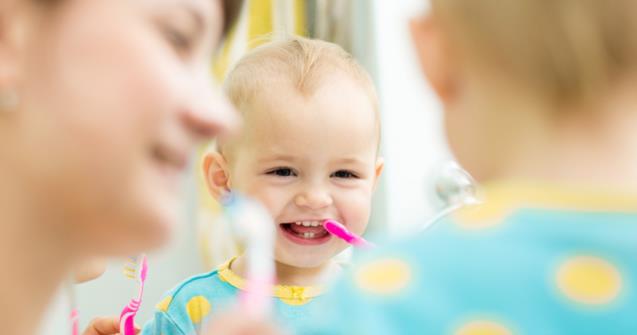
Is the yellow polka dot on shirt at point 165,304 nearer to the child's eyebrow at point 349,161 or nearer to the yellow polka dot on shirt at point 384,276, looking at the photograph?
the child's eyebrow at point 349,161

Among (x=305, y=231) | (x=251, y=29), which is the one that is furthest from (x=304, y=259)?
(x=251, y=29)

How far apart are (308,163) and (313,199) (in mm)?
48

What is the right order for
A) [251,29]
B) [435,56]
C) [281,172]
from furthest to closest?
[251,29]
[281,172]
[435,56]

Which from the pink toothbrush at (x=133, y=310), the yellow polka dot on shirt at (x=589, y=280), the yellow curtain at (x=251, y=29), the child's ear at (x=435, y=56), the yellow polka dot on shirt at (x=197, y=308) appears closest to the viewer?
the yellow polka dot on shirt at (x=589, y=280)

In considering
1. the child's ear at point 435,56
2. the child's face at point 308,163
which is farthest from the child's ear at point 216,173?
the child's ear at point 435,56

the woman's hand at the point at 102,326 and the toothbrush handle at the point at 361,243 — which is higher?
the toothbrush handle at the point at 361,243

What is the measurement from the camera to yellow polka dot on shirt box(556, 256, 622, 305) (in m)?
0.59

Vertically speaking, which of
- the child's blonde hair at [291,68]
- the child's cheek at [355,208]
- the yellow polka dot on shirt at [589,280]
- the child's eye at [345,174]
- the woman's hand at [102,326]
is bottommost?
the yellow polka dot on shirt at [589,280]

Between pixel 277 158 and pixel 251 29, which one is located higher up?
pixel 251 29

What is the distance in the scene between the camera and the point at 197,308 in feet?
4.05

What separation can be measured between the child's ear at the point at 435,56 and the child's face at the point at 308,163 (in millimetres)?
482

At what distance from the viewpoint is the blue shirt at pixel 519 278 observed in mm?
594

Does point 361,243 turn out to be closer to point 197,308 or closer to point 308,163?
point 308,163

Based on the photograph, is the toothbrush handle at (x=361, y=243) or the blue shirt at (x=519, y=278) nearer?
the blue shirt at (x=519, y=278)
